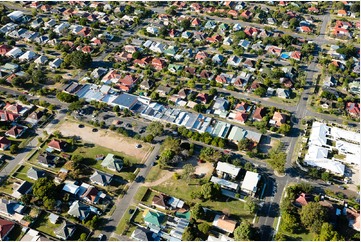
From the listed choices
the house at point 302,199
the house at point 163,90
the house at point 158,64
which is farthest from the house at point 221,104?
the house at point 302,199

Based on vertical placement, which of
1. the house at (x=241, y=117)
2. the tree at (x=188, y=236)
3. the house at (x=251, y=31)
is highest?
the house at (x=251, y=31)

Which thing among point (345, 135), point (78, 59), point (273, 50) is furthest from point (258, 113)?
point (78, 59)

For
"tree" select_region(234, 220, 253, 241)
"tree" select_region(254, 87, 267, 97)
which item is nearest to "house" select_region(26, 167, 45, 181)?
"tree" select_region(234, 220, 253, 241)

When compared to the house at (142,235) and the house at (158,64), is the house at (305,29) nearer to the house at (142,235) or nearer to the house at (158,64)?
the house at (158,64)

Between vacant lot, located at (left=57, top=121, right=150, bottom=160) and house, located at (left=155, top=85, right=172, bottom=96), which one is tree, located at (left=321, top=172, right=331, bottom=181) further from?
house, located at (left=155, top=85, right=172, bottom=96)

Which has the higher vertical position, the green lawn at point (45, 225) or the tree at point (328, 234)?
the tree at point (328, 234)

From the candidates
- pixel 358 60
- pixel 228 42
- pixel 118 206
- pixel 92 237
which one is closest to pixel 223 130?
pixel 118 206

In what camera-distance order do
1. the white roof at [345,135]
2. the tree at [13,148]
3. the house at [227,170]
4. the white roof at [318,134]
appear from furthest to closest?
the white roof at [345,135] < the white roof at [318,134] < the tree at [13,148] < the house at [227,170]
